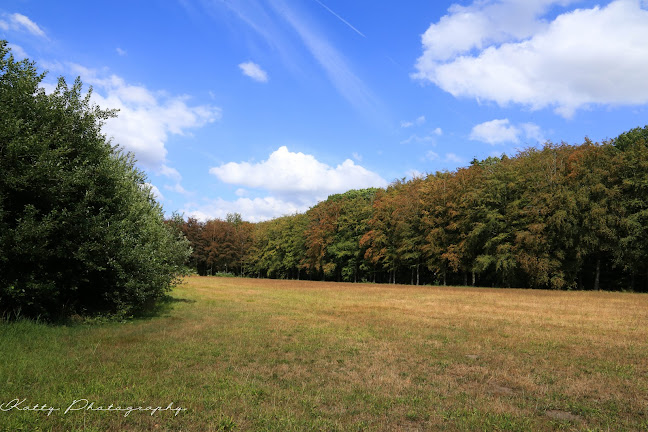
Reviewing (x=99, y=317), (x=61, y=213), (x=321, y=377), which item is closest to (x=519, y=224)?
(x=321, y=377)

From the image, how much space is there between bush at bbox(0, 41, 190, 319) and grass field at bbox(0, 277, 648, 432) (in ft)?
4.84

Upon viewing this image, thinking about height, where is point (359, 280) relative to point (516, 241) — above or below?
below

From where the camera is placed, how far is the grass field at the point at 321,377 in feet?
17.6

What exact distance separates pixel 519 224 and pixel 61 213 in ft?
147

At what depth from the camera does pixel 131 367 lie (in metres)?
7.84

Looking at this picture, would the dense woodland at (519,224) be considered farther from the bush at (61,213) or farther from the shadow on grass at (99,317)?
the bush at (61,213)

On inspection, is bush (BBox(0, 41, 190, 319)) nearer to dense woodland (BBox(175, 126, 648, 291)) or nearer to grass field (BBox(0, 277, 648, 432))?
grass field (BBox(0, 277, 648, 432))

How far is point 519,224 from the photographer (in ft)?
140

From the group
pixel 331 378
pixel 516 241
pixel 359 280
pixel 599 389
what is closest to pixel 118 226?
pixel 331 378

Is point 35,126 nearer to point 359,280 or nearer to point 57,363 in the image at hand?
point 57,363

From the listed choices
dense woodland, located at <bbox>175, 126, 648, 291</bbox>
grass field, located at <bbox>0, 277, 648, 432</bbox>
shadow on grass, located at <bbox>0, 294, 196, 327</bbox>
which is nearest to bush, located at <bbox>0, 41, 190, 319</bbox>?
shadow on grass, located at <bbox>0, 294, 196, 327</bbox>

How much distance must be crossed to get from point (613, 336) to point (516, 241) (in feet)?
96.3

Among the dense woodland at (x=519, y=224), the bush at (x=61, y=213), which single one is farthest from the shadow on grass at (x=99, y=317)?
the dense woodland at (x=519, y=224)

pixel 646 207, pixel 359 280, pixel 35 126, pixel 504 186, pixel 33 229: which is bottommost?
pixel 359 280
